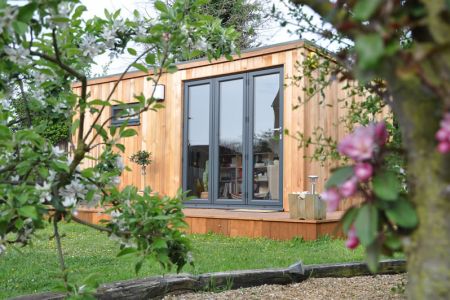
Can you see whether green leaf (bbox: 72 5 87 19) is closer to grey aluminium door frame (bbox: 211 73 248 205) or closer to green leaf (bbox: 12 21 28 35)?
green leaf (bbox: 12 21 28 35)

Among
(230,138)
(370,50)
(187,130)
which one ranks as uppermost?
(187,130)

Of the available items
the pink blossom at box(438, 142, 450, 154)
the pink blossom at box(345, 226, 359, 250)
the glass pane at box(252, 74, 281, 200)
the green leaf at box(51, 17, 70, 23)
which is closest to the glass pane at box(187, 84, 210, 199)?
the glass pane at box(252, 74, 281, 200)

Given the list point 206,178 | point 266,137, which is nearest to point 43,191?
point 266,137

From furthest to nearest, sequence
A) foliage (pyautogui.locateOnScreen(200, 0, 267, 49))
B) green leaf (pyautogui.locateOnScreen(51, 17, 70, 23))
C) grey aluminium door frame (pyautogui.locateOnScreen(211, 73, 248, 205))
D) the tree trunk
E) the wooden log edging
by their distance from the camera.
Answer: foliage (pyautogui.locateOnScreen(200, 0, 267, 49)), grey aluminium door frame (pyautogui.locateOnScreen(211, 73, 248, 205)), the wooden log edging, green leaf (pyautogui.locateOnScreen(51, 17, 70, 23)), the tree trunk

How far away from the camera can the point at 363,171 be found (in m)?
0.72

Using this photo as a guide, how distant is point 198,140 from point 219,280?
182 inches

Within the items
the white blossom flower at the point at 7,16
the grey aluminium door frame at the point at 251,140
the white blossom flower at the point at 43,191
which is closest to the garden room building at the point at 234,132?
the grey aluminium door frame at the point at 251,140

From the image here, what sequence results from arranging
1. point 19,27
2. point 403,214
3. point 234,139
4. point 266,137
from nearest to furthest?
point 403,214 < point 19,27 < point 266,137 < point 234,139

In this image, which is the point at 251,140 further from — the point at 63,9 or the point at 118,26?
the point at 63,9

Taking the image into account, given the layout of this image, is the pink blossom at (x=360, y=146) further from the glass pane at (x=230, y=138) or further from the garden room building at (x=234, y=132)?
the glass pane at (x=230, y=138)

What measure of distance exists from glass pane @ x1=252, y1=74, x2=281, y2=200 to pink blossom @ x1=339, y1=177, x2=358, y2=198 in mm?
5580

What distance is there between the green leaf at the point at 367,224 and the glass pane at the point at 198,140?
636 cm

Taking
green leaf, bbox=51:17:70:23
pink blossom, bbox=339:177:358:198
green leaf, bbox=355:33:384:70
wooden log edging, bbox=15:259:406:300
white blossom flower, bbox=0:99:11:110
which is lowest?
wooden log edging, bbox=15:259:406:300

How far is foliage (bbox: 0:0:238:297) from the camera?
1313 mm
